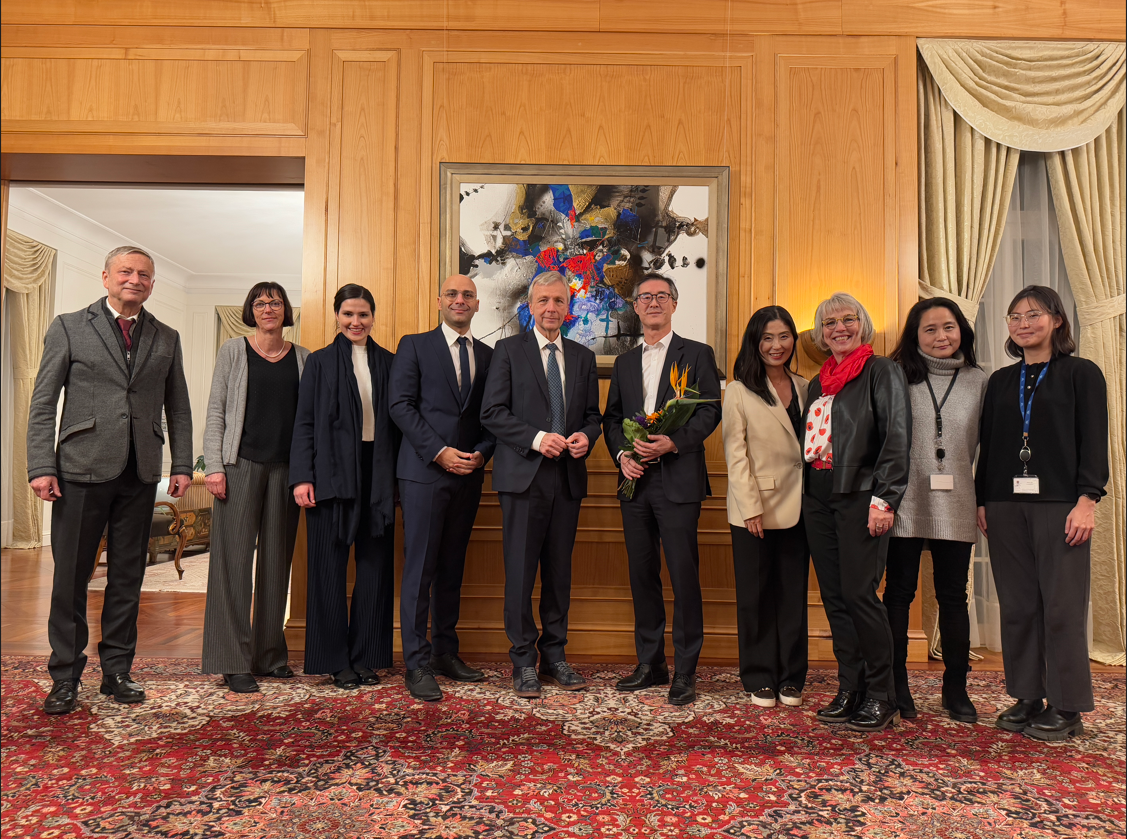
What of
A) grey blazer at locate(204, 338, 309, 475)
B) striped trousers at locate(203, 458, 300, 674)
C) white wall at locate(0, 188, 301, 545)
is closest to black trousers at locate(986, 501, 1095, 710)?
striped trousers at locate(203, 458, 300, 674)

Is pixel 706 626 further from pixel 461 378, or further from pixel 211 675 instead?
pixel 211 675

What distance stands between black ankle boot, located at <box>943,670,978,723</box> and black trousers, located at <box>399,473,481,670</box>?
6.88ft

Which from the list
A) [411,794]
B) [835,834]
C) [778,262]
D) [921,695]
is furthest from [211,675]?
[778,262]

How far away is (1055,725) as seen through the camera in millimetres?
2709

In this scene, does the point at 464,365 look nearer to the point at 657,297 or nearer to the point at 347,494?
the point at 347,494

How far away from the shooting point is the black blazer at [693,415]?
313cm

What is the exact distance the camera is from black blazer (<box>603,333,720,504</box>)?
3.13 m

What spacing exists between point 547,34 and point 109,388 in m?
2.87

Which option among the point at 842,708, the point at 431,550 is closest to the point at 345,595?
the point at 431,550

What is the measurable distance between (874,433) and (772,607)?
856 mm

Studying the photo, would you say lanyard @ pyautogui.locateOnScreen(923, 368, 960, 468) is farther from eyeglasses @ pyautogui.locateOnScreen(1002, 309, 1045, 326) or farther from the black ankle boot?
the black ankle boot

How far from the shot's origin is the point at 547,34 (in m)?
4.08

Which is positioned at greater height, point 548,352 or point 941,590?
point 548,352

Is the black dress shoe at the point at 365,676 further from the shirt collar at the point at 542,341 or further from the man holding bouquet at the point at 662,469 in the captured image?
the shirt collar at the point at 542,341
